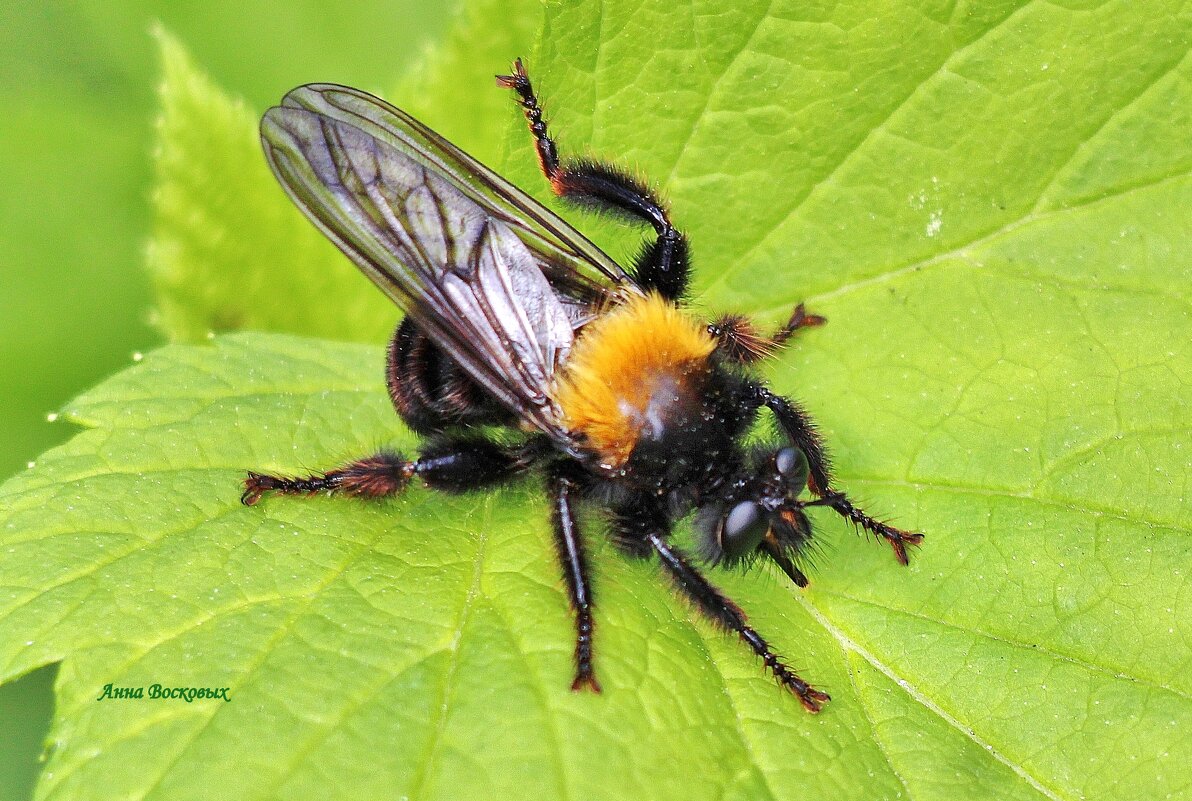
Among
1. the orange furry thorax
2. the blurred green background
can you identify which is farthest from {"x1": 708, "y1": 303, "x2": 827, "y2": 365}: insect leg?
the blurred green background

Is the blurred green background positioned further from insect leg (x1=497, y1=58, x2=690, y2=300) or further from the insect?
the insect

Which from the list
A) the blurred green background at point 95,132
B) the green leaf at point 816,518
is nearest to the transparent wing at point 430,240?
the green leaf at point 816,518

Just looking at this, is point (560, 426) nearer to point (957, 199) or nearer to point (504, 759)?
point (504, 759)

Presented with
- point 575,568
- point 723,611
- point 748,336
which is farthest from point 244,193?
point 723,611

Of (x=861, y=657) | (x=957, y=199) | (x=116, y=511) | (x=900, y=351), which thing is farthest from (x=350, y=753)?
(x=957, y=199)

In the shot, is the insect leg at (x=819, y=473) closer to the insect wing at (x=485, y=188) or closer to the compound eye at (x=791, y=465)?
the compound eye at (x=791, y=465)

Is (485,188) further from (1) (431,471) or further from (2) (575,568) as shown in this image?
(2) (575,568)
